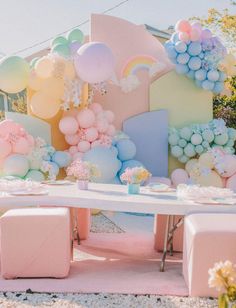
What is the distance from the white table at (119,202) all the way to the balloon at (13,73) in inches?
114

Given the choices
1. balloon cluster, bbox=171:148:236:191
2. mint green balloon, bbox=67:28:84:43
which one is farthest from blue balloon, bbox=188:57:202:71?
mint green balloon, bbox=67:28:84:43

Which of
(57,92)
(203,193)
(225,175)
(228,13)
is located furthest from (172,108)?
(228,13)

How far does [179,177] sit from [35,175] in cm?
248

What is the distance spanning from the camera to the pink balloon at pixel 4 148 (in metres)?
6.01

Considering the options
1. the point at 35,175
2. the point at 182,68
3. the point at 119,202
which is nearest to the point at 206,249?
the point at 119,202

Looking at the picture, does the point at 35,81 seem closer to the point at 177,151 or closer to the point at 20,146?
the point at 20,146

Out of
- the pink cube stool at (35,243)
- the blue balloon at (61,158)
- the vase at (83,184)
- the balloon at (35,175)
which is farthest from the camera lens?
the blue balloon at (61,158)

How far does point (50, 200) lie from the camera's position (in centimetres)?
372

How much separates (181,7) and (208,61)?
11.3 feet

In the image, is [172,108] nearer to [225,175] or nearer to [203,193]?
[225,175]

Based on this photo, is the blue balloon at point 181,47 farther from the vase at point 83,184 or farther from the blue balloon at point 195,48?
the vase at point 83,184

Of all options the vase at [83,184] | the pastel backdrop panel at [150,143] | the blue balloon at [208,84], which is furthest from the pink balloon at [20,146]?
the blue balloon at [208,84]

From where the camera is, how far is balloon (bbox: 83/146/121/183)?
6.48 m

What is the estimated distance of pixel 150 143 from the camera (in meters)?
7.48
